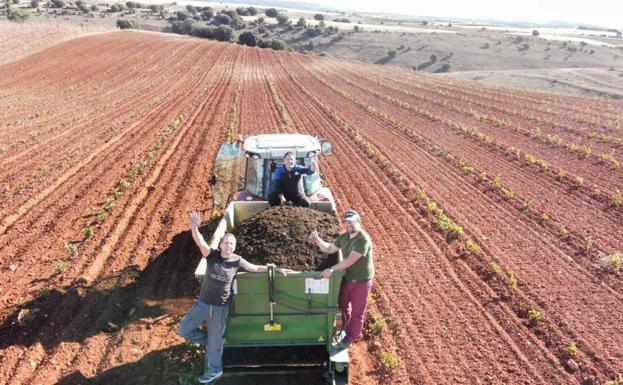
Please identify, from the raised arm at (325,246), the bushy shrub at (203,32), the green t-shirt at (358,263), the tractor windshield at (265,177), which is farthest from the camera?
the bushy shrub at (203,32)

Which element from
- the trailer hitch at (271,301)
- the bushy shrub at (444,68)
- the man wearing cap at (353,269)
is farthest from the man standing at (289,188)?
the bushy shrub at (444,68)

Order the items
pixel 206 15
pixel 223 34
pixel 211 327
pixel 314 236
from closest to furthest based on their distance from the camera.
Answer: pixel 211 327
pixel 314 236
pixel 223 34
pixel 206 15

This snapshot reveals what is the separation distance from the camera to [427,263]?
10.1 m

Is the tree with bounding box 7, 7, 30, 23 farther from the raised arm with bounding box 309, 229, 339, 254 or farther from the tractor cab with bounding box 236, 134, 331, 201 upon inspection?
the raised arm with bounding box 309, 229, 339, 254

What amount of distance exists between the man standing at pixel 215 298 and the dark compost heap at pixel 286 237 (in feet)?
2.73

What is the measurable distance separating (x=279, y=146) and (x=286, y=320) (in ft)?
12.8

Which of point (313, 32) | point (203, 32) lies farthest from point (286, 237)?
point (313, 32)

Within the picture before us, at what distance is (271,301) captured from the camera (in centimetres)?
596

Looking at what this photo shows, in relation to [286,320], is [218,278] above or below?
above

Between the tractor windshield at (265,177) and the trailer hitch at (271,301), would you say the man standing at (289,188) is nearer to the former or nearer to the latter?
the tractor windshield at (265,177)

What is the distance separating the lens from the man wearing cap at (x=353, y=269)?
236 inches

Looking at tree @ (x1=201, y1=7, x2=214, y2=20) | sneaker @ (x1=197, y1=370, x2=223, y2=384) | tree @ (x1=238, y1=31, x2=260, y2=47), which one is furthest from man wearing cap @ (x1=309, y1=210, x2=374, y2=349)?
tree @ (x1=201, y1=7, x2=214, y2=20)

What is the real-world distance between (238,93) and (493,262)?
23366 millimetres

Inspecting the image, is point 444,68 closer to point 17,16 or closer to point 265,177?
point 17,16
